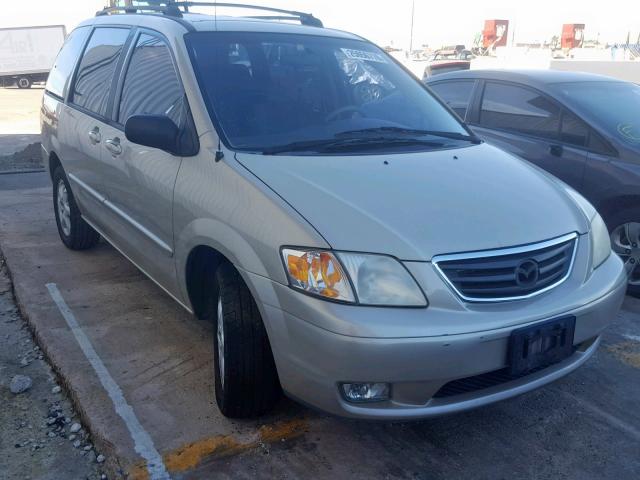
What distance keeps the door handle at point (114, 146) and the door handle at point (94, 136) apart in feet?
0.68

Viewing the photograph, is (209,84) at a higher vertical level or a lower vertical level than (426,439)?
higher

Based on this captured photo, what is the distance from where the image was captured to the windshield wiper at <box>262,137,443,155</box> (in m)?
3.18

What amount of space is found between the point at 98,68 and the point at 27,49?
32.9m

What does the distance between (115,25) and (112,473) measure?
3.13 metres

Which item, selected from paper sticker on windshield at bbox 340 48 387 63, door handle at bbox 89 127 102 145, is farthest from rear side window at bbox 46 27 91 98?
paper sticker on windshield at bbox 340 48 387 63

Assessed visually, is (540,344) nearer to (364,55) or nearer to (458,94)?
(364,55)

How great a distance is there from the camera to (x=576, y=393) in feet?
11.4

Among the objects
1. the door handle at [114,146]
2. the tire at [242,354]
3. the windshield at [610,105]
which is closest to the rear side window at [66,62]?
the door handle at [114,146]

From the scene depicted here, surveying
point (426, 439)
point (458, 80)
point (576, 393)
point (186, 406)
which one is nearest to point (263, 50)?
point (186, 406)

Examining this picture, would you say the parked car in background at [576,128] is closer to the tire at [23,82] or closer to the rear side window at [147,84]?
the rear side window at [147,84]

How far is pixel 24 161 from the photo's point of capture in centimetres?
1017

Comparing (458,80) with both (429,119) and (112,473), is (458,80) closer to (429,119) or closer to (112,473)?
(429,119)

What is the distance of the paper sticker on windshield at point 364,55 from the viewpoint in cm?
407

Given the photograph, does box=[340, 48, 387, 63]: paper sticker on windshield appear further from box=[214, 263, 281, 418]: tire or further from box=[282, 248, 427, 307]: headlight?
box=[282, 248, 427, 307]: headlight
